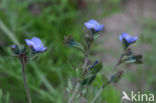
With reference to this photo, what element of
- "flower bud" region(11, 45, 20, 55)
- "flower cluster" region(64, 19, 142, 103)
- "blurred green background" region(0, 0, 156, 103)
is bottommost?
"flower bud" region(11, 45, 20, 55)

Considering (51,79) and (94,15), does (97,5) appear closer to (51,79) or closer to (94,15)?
(94,15)

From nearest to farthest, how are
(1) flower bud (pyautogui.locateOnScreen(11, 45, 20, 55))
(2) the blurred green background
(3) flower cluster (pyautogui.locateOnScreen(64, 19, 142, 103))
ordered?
1. (1) flower bud (pyautogui.locateOnScreen(11, 45, 20, 55))
2. (3) flower cluster (pyautogui.locateOnScreen(64, 19, 142, 103))
3. (2) the blurred green background

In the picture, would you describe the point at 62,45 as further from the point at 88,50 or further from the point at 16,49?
the point at 16,49

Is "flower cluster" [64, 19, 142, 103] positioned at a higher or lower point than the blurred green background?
lower

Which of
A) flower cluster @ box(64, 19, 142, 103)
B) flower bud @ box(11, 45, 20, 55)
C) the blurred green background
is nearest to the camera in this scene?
flower bud @ box(11, 45, 20, 55)

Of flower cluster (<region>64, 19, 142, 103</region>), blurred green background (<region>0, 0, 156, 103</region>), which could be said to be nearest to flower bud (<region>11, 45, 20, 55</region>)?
flower cluster (<region>64, 19, 142, 103</region>)

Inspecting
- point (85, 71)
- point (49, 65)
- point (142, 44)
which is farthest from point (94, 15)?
point (85, 71)

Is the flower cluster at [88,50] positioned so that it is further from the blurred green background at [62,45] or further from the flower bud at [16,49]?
the blurred green background at [62,45]

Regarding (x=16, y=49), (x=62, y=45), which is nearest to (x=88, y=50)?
(x=16, y=49)

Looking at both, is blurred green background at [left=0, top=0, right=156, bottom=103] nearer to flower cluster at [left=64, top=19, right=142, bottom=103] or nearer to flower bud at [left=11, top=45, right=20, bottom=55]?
flower cluster at [left=64, top=19, right=142, bottom=103]
